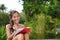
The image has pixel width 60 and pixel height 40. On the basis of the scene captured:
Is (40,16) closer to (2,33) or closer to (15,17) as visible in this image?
(2,33)

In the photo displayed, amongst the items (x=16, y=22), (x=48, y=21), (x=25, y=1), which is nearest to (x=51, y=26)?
(x=48, y=21)

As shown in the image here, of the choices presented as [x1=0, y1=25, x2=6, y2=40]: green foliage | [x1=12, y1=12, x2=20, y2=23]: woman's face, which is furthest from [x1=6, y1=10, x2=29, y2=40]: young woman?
[x1=0, y1=25, x2=6, y2=40]: green foliage

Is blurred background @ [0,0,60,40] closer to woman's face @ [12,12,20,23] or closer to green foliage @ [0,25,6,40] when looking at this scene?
green foliage @ [0,25,6,40]

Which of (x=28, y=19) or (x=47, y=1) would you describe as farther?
(x=47, y=1)

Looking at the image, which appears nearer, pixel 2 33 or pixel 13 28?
pixel 13 28

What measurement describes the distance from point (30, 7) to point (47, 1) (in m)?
0.65

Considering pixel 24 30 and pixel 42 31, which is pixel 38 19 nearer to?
pixel 42 31

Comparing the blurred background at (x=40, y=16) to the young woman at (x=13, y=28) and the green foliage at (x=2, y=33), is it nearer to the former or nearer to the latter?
the green foliage at (x=2, y=33)

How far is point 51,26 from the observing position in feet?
23.1

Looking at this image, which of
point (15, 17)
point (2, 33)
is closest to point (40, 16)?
point (2, 33)

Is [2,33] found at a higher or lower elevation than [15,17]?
lower

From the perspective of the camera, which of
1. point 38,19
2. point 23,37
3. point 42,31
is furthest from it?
point 38,19

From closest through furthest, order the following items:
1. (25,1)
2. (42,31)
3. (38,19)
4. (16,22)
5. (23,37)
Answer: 1. (23,37)
2. (16,22)
3. (42,31)
4. (38,19)
5. (25,1)

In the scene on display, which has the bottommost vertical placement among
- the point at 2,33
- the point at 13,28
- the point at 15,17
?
the point at 2,33
